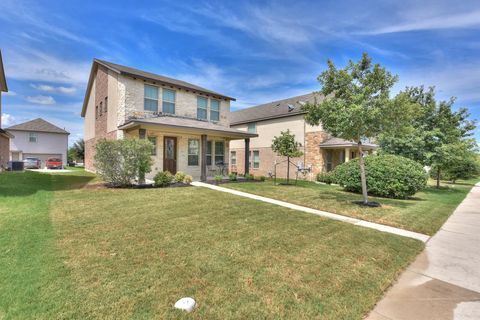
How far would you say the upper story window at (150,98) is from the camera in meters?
14.5

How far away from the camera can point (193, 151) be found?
15.6 m

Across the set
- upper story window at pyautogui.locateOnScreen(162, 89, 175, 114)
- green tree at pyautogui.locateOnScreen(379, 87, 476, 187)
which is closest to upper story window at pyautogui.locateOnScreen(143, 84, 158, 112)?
upper story window at pyautogui.locateOnScreen(162, 89, 175, 114)

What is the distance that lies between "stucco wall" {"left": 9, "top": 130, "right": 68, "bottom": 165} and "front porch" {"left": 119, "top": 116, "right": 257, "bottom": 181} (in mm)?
30849

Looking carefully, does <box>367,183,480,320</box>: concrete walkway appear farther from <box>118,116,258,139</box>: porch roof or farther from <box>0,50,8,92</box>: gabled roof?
<box>0,50,8,92</box>: gabled roof

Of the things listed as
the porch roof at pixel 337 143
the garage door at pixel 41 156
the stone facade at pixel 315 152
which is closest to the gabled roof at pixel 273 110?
the stone facade at pixel 315 152

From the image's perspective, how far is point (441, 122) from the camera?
49.3ft

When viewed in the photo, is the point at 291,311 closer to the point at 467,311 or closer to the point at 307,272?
the point at 307,272

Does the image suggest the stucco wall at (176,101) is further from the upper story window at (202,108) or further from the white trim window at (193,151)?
the white trim window at (193,151)

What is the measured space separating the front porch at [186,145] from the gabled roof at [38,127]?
1237 inches

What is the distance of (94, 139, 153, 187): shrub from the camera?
10227 millimetres

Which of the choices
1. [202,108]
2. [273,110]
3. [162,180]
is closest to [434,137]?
[273,110]

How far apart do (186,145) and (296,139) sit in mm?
9864

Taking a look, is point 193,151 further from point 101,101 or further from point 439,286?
point 439,286

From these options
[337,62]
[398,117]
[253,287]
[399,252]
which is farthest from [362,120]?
[253,287]
